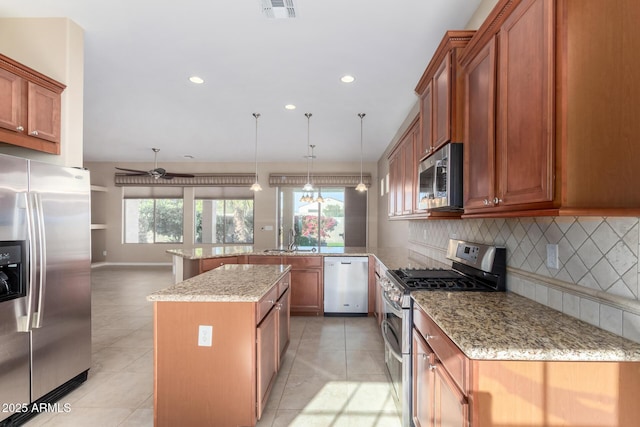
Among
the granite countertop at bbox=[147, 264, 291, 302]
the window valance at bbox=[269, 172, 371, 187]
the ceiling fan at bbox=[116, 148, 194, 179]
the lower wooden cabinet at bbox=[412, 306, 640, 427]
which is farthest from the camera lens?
the window valance at bbox=[269, 172, 371, 187]

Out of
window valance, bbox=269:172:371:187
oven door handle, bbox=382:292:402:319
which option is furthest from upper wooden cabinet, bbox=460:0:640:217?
window valance, bbox=269:172:371:187

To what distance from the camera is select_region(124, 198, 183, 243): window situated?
337 inches

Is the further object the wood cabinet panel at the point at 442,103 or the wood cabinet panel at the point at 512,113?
the wood cabinet panel at the point at 442,103

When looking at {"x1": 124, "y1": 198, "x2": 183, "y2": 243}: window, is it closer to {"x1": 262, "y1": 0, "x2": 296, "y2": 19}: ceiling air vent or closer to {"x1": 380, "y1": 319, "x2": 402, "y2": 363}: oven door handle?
{"x1": 262, "y1": 0, "x2": 296, "y2": 19}: ceiling air vent

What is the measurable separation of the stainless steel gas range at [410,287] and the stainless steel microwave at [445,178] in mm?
423

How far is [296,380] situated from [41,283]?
1983 mm

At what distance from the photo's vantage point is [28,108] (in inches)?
84.3

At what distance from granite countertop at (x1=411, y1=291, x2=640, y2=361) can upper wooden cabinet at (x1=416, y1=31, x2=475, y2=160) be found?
1018 millimetres

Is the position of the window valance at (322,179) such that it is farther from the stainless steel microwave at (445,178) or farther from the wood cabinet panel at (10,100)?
the wood cabinet panel at (10,100)

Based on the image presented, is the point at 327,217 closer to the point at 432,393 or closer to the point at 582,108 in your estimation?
the point at 432,393

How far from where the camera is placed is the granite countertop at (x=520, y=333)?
40.2 inches

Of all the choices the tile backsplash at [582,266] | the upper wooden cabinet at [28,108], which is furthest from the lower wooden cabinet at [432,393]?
the upper wooden cabinet at [28,108]

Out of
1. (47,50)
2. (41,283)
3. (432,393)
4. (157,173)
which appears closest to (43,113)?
(47,50)

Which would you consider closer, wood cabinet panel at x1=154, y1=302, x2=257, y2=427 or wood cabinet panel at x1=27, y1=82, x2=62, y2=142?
wood cabinet panel at x1=154, y1=302, x2=257, y2=427
